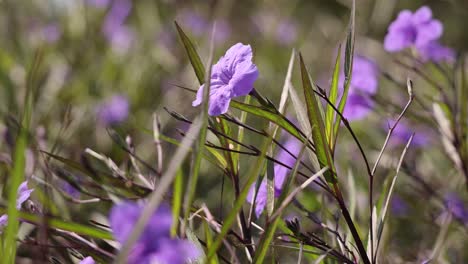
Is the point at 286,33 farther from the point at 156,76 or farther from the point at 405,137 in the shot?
the point at 405,137

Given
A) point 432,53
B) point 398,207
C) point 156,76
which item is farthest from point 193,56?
point 156,76

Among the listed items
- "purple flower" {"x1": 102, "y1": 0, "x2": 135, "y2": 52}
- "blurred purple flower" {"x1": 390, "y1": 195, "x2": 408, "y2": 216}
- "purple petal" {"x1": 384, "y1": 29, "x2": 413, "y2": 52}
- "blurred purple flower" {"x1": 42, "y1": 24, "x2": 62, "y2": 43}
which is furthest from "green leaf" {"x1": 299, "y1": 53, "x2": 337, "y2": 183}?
"blurred purple flower" {"x1": 42, "y1": 24, "x2": 62, "y2": 43}

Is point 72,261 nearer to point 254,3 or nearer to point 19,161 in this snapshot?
point 19,161

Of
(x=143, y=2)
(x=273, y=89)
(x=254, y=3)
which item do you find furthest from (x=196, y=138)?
(x=254, y=3)

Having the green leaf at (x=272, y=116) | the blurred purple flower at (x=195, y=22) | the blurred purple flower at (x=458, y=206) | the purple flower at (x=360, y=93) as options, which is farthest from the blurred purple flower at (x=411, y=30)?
the blurred purple flower at (x=195, y=22)

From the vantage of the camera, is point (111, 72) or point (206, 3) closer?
Answer: point (111, 72)

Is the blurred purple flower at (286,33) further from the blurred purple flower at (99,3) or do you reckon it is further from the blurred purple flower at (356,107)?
the blurred purple flower at (356,107)
